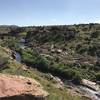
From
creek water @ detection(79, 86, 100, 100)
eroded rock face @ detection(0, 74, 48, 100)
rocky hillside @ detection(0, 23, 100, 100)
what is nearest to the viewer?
eroded rock face @ detection(0, 74, 48, 100)

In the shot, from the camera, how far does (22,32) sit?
14075 cm

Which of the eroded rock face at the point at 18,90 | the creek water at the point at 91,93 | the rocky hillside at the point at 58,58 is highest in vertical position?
the eroded rock face at the point at 18,90

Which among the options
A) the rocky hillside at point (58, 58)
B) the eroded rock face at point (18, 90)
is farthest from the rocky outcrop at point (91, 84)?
the eroded rock face at point (18, 90)

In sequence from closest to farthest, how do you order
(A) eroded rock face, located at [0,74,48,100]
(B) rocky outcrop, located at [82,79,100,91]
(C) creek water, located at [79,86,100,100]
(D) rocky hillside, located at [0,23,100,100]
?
(A) eroded rock face, located at [0,74,48,100], (D) rocky hillside, located at [0,23,100,100], (C) creek water, located at [79,86,100,100], (B) rocky outcrop, located at [82,79,100,91]

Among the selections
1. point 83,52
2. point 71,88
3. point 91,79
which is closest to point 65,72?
point 91,79

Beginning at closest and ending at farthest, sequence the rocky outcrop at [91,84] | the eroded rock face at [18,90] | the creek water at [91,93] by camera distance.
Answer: the eroded rock face at [18,90] → the creek water at [91,93] → the rocky outcrop at [91,84]

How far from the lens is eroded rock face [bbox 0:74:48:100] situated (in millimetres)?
15664

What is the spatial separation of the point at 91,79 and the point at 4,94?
131 ft

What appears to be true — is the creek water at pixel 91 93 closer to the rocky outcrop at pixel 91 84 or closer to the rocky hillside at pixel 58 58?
the rocky outcrop at pixel 91 84

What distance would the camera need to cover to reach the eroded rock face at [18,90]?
15.7 metres

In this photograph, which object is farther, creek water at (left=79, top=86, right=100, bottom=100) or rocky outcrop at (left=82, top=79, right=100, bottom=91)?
rocky outcrop at (left=82, top=79, right=100, bottom=91)

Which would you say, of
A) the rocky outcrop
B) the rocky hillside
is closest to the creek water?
the rocky outcrop

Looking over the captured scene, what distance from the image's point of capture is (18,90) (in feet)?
52.4

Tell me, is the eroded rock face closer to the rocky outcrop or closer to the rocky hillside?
the rocky hillside
